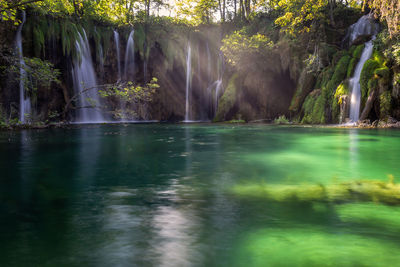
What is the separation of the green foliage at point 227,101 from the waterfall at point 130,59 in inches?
364

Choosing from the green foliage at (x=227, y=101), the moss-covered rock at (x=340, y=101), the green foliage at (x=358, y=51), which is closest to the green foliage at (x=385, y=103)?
the moss-covered rock at (x=340, y=101)

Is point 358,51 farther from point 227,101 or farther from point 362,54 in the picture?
point 227,101

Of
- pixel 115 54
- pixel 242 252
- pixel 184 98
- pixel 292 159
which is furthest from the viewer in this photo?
pixel 184 98

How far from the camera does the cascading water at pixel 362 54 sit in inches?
761

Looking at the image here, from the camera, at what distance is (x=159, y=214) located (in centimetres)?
385

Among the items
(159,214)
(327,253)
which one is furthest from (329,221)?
(159,214)

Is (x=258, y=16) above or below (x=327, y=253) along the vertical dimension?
above

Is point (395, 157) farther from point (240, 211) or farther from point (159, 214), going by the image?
point (159, 214)

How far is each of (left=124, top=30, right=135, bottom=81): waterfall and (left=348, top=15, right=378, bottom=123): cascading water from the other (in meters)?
18.3

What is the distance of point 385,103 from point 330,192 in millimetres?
15564

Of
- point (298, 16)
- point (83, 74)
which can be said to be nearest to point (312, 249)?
point (298, 16)

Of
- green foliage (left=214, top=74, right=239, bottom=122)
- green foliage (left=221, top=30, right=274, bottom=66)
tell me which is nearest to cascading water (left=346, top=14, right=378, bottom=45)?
green foliage (left=221, top=30, right=274, bottom=66)

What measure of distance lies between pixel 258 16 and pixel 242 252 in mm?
31528

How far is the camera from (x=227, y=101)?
91.7ft
